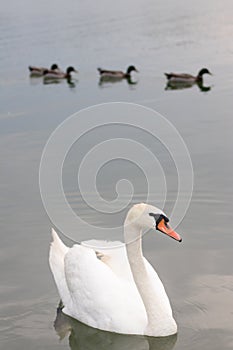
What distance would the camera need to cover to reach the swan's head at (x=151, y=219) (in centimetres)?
535

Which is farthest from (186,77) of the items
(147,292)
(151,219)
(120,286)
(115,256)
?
(151,219)

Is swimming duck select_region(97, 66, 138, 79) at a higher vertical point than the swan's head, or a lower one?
lower

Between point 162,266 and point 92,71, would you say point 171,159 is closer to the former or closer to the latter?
point 162,266

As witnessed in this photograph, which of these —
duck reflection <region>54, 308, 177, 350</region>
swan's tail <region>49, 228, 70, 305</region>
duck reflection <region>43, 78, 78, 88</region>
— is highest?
duck reflection <region>43, 78, 78, 88</region>

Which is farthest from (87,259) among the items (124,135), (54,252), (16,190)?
(124,135)

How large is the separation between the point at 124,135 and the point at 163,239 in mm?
4985

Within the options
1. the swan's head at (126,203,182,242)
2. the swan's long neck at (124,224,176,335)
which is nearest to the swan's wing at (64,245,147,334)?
the swan's long neck at (124,224,176,335)

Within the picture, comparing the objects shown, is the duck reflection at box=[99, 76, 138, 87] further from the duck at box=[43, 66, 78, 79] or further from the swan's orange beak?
the swan's orange beak

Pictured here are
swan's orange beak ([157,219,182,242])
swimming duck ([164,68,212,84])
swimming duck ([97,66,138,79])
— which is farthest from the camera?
swimming duck ([97,66,138,79])

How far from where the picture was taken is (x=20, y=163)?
11320 mm

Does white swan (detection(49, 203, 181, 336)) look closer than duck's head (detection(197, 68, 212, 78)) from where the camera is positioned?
Yes

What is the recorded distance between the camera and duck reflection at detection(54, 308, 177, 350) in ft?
19.6

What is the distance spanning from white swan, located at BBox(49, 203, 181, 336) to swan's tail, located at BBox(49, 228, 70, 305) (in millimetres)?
10

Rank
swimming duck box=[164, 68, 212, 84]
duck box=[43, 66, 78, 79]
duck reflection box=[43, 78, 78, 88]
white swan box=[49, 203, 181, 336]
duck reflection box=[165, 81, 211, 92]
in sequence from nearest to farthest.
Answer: white swan box=[49, 203, 181, 336] → duck reflection box=[165, 81, 211, 92] → swimming duck box=[164, 68, 212, 84] → duck reflection box=[43, 78, 78, 88] → duck box=[43, 66, 78, 79]
